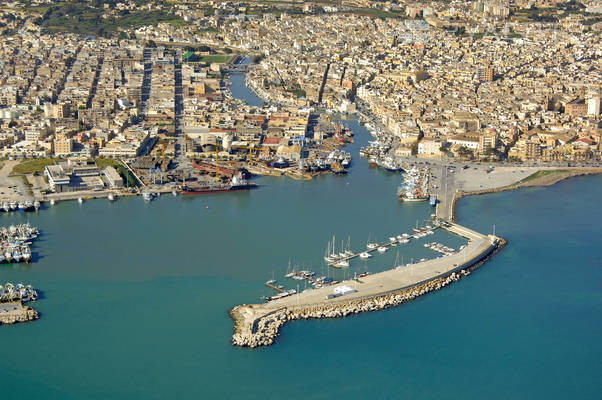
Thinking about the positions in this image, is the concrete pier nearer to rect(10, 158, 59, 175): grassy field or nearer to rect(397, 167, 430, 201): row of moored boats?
rect(397, 167, 430, 201): row of moored boats

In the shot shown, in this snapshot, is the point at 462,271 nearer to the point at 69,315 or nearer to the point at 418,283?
the point at 418,283

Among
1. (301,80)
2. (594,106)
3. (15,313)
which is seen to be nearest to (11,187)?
(15,313)

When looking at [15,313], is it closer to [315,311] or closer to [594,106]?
[315,311]

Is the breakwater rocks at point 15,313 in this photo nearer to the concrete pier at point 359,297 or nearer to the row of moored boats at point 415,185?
the concrete pier at point 359,297

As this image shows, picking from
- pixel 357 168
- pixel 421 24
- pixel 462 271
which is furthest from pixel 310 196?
pixel 421 24

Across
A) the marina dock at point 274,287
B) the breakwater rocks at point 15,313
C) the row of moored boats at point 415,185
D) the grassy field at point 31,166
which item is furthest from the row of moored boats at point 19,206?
the row of moored boats at point 415,185

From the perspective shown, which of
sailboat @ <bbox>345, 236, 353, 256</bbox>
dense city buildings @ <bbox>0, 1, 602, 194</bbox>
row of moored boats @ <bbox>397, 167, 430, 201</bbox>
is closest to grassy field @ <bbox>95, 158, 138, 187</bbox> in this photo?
dense city buildings @ <bbox>0, 1, 602, 194</bbox>
